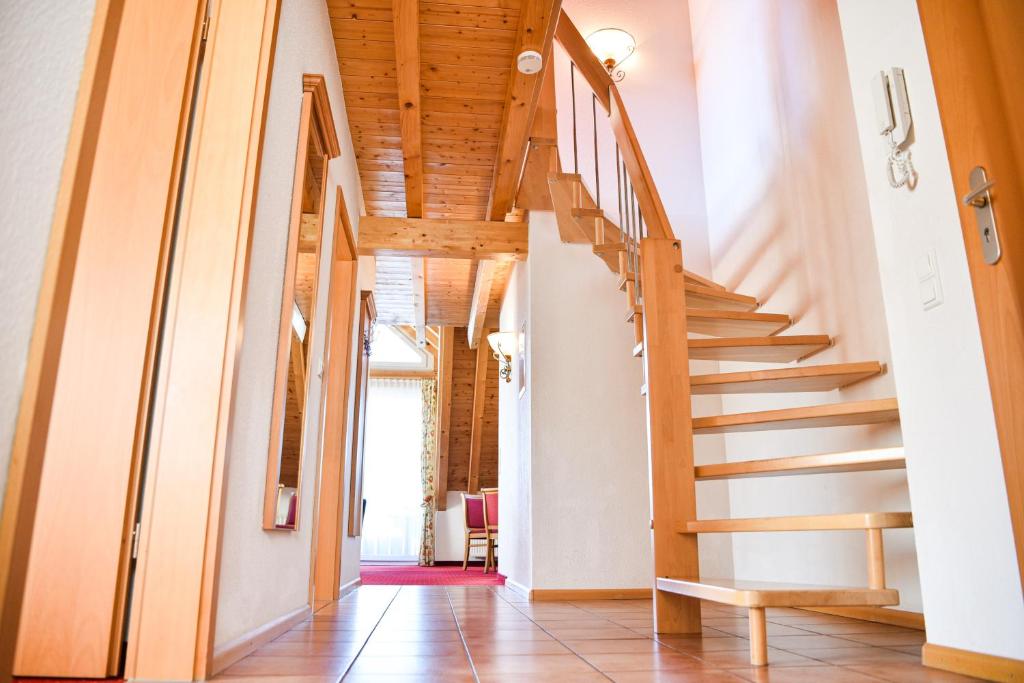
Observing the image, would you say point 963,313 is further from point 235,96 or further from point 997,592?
point 235,96

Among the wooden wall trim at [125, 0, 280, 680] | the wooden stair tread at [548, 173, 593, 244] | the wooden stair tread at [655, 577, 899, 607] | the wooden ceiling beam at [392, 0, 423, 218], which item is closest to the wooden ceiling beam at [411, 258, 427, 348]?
the wooden ceiling beam at [392, 0, 423, 218]

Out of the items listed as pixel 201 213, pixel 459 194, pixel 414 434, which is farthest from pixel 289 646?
pixel 414 434

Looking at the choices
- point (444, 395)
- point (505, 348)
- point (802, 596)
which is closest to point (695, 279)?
point (505, 348)

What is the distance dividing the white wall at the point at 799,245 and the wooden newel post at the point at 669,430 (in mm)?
913

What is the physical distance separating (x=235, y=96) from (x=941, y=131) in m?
1.84

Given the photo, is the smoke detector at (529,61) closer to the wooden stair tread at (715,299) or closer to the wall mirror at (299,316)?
the wall mirror at (299,316)

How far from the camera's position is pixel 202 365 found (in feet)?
5.76

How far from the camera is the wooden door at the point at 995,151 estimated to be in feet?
5.22

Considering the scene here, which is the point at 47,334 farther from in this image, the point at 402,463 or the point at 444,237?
the point at 402,463

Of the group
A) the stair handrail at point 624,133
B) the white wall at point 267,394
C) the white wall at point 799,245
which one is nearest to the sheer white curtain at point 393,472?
the white wall at point 799,245

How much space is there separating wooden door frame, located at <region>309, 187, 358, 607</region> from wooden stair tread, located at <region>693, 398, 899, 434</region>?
2.24m

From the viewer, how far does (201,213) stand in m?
1.84

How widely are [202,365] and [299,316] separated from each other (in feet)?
3.27

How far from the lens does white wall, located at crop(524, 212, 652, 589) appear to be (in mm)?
4297
